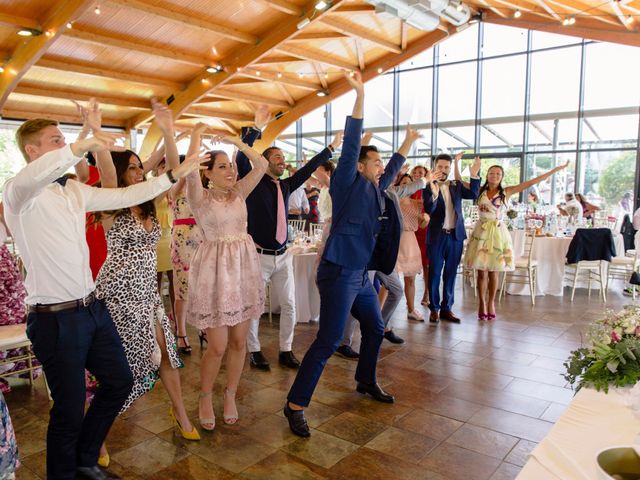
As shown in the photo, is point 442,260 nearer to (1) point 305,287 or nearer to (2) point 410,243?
(2) point 410,243

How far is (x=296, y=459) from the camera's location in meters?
2.61

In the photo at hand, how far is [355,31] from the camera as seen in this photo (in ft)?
37.2

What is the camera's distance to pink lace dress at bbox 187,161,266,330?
283 centimetres

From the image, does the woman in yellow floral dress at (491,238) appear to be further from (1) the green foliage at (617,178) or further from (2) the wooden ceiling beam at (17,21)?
(2) the wooden ceiling beam at (17,21)

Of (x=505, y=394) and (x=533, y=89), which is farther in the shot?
(x=533, y=89)

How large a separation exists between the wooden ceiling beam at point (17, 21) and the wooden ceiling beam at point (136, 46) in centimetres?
57

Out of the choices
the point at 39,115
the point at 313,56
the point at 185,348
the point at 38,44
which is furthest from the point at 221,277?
the point at 39,115

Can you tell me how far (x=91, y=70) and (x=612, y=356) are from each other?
1167cm

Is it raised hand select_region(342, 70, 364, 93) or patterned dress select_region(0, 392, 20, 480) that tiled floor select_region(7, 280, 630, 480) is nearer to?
patterned dress select_region(0, 392, 20, 480)

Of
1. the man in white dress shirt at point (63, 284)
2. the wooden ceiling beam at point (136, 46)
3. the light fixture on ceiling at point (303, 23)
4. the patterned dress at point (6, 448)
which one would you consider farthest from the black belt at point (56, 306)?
the light fixture on ceiling at point (303, 23)

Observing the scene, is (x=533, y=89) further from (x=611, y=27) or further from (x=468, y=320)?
(x=468, y=320)

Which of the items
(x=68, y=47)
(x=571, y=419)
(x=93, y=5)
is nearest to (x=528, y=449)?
(x=571, y=419)

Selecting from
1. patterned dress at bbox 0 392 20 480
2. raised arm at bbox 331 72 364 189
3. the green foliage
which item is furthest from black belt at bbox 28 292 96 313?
the green foliage

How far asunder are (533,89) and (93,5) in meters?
9.80
